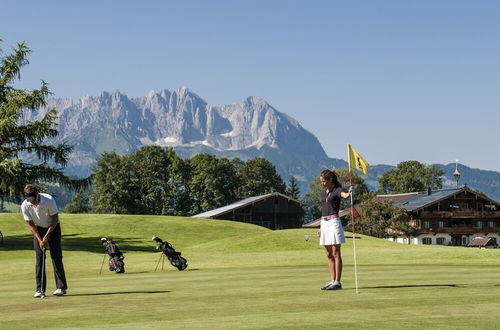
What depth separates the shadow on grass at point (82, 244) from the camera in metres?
51.5

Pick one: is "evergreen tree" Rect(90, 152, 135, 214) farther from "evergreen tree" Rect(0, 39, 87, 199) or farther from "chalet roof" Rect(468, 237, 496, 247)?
"evergreen tree" Rect(0, 39, 87, 199)

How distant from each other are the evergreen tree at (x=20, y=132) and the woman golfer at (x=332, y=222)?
3512cm

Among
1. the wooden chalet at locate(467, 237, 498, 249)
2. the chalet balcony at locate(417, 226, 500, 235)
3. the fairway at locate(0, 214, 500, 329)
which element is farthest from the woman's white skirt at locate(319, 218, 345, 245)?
the wooden chalet at locate(467, 237, 498, 249)

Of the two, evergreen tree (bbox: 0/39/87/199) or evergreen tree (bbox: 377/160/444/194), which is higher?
evergreen tree (bbox: 377/160/444/194)

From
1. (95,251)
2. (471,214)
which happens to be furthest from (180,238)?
(471,214)

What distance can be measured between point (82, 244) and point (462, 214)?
291ft

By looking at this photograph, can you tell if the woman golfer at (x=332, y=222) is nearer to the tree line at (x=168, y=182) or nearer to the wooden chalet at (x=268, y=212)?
the wooden chalet at (x=268, y=212)

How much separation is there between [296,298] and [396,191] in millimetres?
155848

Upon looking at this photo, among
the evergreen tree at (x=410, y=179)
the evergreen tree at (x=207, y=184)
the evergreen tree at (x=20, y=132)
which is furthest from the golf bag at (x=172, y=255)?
the evergreen tree at (x=410, y=179)

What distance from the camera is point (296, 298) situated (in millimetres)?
14188

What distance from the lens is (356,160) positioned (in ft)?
54.1

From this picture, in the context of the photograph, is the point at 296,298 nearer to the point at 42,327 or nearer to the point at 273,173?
the point at 42,327

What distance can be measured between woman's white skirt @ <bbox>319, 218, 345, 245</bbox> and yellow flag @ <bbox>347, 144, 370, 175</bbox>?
Result: 137 cm

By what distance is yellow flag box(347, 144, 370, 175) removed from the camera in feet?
53.3
